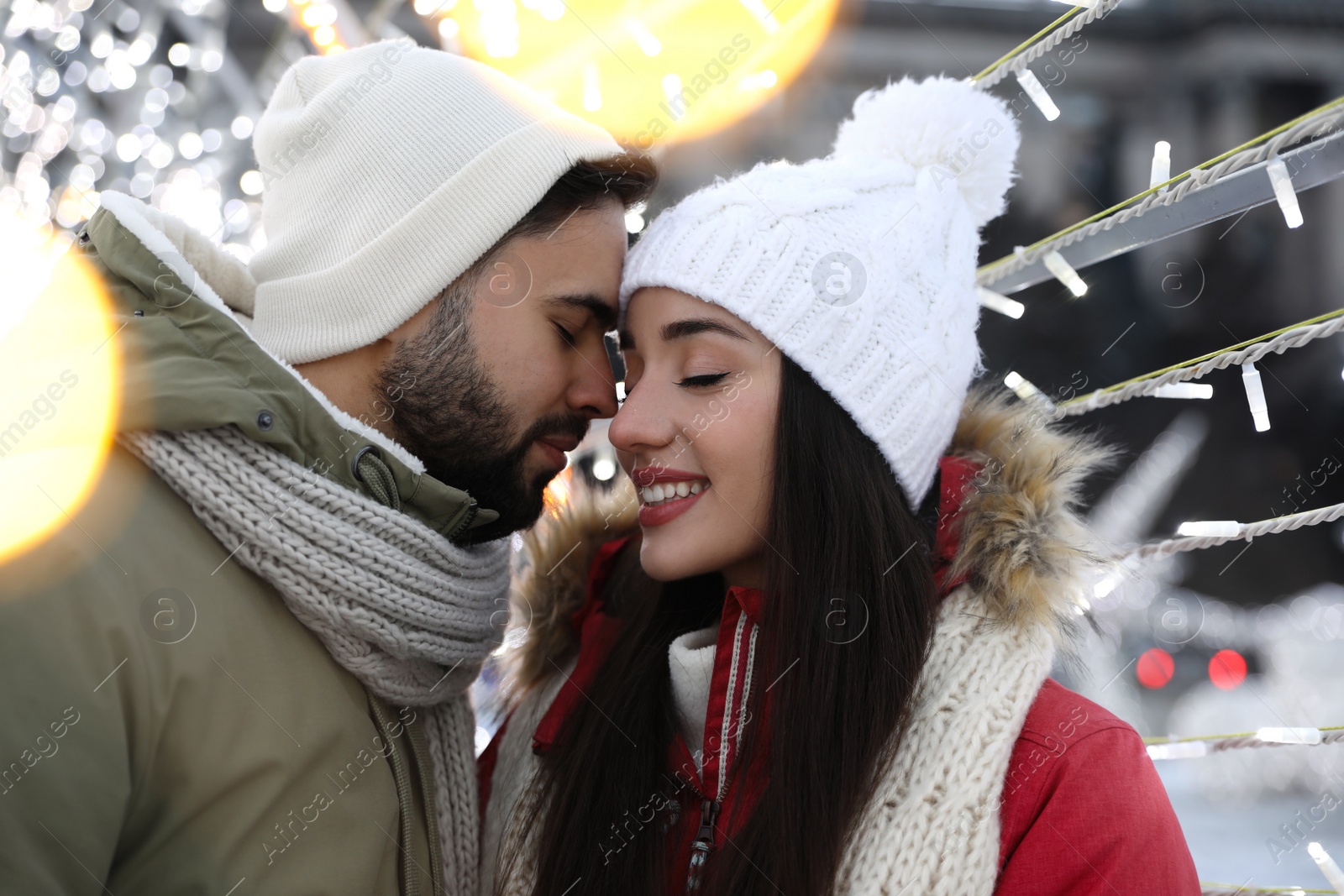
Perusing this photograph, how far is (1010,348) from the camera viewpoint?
20.7 ft

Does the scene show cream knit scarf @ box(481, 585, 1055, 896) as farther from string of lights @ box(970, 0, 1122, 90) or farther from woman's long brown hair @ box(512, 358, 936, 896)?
string of lights @ box(970, 0, 1122, 90)

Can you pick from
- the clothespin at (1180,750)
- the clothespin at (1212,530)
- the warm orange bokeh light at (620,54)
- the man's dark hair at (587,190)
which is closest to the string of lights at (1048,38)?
the warm orange bokeh light at (620,54)

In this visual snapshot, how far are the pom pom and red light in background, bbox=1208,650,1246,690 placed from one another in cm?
442

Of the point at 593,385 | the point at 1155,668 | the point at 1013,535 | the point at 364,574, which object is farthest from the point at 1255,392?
the point at 1155,668

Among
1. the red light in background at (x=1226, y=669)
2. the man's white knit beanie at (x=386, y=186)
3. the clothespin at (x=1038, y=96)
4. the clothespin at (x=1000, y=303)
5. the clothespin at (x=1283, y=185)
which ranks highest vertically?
the man's white knit beanie at (x=386, y=186)

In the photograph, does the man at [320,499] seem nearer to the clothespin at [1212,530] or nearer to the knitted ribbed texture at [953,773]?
the knitted ribbed texture at [953,773]

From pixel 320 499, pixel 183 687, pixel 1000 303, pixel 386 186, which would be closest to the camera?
pixel 183 687

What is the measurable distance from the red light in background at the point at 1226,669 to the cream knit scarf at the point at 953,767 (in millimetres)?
4587

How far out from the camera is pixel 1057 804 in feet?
3.64

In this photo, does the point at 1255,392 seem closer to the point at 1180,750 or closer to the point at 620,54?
the point at 1180,750

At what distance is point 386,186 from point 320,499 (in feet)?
2.07

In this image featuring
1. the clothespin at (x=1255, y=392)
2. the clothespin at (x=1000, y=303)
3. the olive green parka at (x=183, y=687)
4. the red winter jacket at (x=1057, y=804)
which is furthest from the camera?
the clothespin at (x=1000, y=303)

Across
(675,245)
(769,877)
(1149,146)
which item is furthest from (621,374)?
(1149,146)

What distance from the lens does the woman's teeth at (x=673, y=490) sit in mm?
1444
